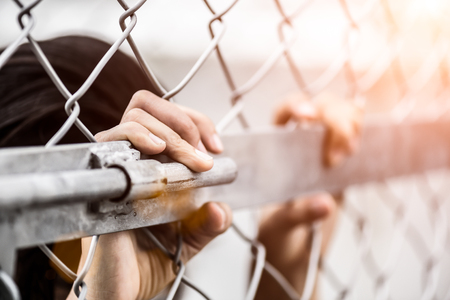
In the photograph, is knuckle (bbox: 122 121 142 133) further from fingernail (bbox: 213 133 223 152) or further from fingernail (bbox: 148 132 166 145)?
fingernail (bbox: 213 133 223 152)

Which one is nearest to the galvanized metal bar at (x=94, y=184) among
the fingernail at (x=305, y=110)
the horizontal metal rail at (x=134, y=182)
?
the horizontal metal rail at (x=134, y=182)

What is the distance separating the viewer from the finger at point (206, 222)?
407mm

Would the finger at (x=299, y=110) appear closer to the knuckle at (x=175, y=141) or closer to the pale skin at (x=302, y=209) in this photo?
the pale skin at (x=302, y=209)

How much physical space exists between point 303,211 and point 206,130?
26.2 inches

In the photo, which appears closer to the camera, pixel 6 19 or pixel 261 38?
pixel 6 19

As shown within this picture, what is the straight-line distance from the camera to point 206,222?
0.41 metres

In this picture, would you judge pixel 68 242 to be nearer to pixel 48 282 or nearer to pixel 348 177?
pixel 48 282

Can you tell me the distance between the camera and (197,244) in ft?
1.44

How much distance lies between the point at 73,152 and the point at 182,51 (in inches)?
15.9

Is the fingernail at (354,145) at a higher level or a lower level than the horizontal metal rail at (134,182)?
lower

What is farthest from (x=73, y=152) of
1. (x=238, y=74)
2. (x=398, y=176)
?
(x=238, y=74)

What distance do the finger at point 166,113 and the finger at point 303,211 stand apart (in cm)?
67

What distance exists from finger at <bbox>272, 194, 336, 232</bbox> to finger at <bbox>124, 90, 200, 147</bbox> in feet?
2.18

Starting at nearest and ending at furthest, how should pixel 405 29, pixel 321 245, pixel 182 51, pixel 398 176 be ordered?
pixel 182 51 < pixel 398 176 < pixel 405 29 < pixel 321 245
